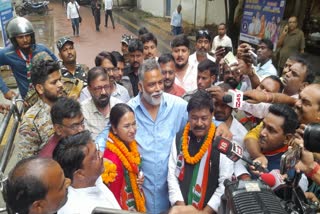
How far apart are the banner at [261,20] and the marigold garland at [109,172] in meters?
6.44

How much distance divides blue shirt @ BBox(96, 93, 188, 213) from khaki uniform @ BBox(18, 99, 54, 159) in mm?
434

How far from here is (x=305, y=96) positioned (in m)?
2.37

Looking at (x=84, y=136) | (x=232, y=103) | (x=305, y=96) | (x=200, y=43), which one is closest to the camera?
(x=84, y=136)

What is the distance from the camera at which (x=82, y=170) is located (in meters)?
1.91

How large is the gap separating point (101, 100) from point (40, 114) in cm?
60

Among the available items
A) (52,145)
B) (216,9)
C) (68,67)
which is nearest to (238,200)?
(52,145)

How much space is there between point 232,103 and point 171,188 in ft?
2.72

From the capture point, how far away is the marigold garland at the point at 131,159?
7.99ft

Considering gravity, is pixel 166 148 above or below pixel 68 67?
below

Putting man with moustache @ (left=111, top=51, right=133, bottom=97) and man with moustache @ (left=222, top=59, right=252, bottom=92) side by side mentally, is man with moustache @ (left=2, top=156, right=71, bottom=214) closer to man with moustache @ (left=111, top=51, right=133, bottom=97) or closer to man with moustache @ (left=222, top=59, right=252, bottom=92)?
man with moustache @ (left=222, top=59, right=252, bottom=92)

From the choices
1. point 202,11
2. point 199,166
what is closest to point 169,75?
point 199,166

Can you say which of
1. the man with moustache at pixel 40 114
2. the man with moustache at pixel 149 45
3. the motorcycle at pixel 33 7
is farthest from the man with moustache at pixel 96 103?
the motorcycle at pixel 33 7

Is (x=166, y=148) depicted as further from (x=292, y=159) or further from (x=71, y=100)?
(x=292, y=159)

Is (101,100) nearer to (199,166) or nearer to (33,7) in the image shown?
(199,166)
